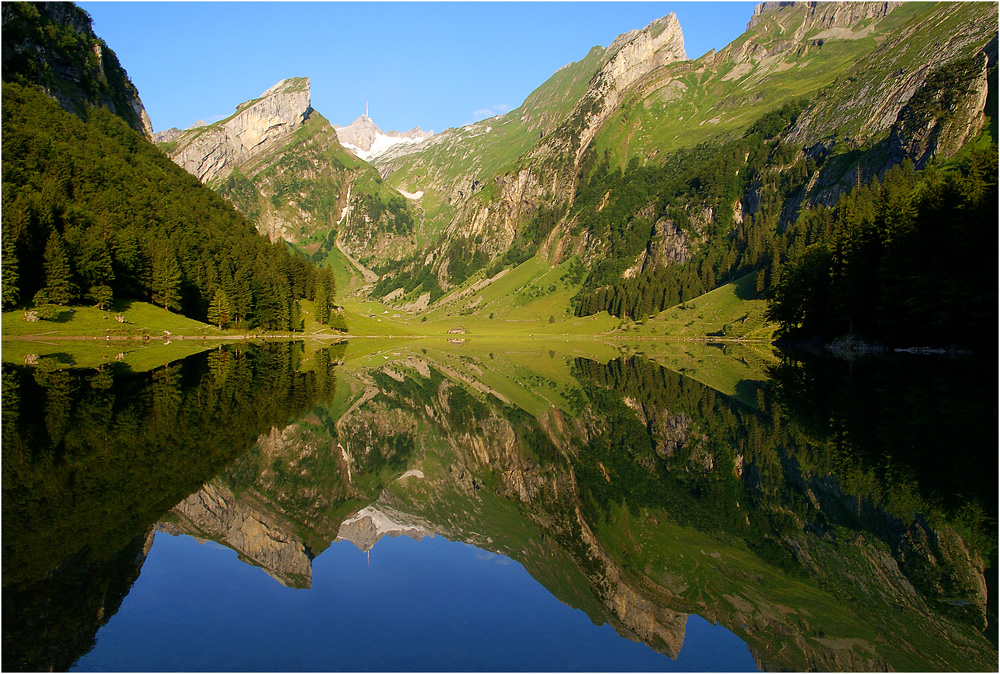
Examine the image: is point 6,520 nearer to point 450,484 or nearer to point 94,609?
point 94,609

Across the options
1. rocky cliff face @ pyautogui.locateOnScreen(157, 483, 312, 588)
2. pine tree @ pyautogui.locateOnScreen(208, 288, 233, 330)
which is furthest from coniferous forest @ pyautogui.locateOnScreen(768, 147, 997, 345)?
pine tree @ pyautogui.locateOnScreen(208, 288, 233, 330)

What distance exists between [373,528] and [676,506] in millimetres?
7733

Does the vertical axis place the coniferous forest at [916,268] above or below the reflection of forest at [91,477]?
above

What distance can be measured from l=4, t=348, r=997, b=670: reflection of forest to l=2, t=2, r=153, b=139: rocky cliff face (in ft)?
433

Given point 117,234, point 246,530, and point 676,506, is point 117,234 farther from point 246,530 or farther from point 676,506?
point 676,506

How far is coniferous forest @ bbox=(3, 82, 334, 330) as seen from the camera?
7131 cm

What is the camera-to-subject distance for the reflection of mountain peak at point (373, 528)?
13.0 m

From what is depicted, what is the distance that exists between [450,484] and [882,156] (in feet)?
566

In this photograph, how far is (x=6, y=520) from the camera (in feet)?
34.9

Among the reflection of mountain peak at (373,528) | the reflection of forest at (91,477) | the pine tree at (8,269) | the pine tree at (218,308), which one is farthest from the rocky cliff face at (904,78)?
the pine tree at (8,269)

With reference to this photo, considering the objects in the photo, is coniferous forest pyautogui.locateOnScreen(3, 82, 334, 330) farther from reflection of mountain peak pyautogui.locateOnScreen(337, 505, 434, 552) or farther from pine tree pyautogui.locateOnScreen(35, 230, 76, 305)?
reflection of mountain peak pyautogui.locateOnScreen(337, 505, 434, 552)

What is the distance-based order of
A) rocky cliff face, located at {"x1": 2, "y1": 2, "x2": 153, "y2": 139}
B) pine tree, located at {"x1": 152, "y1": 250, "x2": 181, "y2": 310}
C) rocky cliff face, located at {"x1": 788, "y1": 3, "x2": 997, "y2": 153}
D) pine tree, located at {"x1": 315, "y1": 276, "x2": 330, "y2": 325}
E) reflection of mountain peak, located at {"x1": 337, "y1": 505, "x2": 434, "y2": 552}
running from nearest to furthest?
reflection of mountain peak, located at {"x1": 337, "y1": 505, "x2": 434, "y2": 552} → pine tree, located at {"x1": 152, "y1": 250, "x2": 181, "y2": 310} → rocky cliff face, located at {"x1": 2, "y1": 2, "x2": 153, "y2": 139} → pine tree, located at {"x1": 315, "y1": 276, "x2": 330, "y2": 325} → rocky cliff face, located at {"x1": 788, "y1": 3, "x2": 997, "y2": 153}

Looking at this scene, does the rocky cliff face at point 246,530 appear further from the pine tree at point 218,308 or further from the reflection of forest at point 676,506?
the pine tree at point 218,308

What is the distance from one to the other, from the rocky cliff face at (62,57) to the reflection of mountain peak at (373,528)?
143 meters
